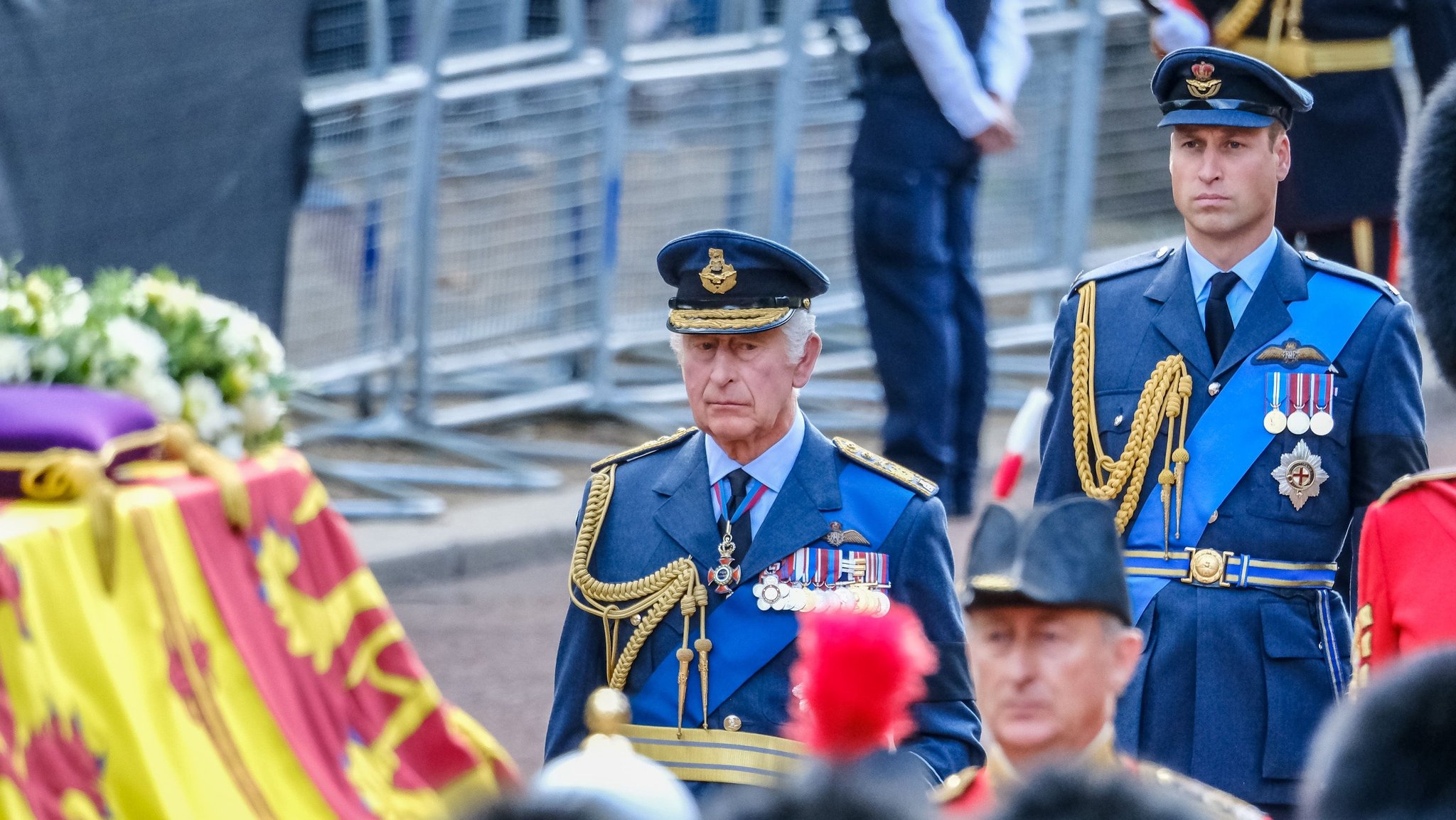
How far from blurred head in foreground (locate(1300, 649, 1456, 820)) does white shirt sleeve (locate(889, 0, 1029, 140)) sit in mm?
5715

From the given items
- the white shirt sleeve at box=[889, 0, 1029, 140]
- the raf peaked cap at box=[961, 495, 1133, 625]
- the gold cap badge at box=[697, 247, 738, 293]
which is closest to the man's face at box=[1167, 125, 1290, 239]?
the gold cap badge at box=[697, 247, 738, 293]

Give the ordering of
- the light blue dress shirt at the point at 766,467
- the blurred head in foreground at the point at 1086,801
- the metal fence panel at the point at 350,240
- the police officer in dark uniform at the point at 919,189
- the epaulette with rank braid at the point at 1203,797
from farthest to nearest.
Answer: the metal fence panel at the point at 350,240 → the police officer in dark uniform at the point at 919,189 → the light blue dress shirt at the point at 766,467 → the epaulette with rank braid at the point at 1203,797 → the blurred head in foreground at the point at 1086,801

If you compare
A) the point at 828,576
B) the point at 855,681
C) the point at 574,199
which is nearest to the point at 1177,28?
the point at 828,576

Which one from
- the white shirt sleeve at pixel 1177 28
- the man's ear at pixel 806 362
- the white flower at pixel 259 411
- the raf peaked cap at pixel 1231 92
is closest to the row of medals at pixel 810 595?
the man's ear at pixel 806 362

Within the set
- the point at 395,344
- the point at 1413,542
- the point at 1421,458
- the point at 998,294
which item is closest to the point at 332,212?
the point at 395,344

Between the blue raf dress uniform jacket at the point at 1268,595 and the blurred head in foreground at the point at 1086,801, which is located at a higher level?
the blurred head in foreground at the point at 1086,801

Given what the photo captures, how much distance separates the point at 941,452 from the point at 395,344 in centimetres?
217

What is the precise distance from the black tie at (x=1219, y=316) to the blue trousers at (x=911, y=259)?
365 cm

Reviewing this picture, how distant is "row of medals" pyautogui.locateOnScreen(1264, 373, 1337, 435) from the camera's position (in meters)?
4.04

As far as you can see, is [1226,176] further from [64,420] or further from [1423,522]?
[64,420]

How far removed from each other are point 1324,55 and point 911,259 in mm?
1820

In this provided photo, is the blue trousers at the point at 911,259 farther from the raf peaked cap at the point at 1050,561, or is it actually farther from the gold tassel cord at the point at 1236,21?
the raf peaked cap at the point at 1050,561

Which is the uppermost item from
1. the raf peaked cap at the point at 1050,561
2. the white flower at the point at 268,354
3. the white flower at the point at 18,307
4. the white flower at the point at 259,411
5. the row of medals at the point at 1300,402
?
the raf peaked cap at the point at 1050,561

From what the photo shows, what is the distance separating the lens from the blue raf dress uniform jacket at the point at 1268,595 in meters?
3.97
